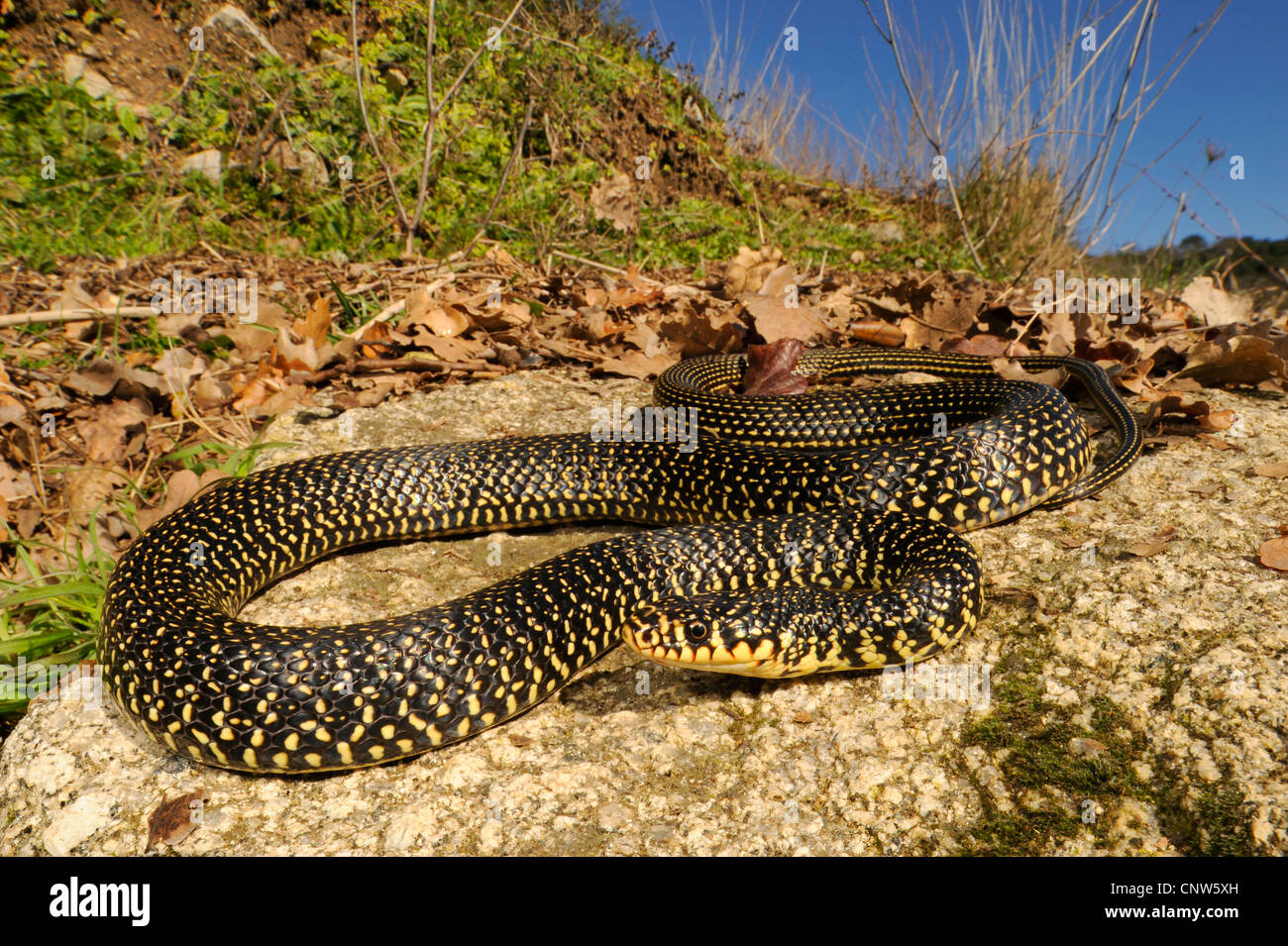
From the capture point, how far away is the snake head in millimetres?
3914

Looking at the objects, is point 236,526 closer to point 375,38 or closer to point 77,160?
point 77,160

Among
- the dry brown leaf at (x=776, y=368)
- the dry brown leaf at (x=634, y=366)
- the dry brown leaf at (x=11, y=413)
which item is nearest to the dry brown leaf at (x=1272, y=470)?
the dry brown leaf at (x=776, y=368)

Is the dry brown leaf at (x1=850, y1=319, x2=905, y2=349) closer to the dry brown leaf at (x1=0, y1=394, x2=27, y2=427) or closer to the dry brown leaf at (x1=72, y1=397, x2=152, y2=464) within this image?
the dry brown leaf at (x1=72, y1=397, x2=152, y2=464)

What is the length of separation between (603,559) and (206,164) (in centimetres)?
1157

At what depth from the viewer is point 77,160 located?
12328mm

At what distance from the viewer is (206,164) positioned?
41.8 ft

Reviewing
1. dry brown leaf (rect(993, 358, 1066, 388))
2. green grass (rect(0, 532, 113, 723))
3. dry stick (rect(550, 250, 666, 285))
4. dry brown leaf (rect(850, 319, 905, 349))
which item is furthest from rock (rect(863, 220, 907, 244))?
green grass (rect(0, 532, 113, 723))

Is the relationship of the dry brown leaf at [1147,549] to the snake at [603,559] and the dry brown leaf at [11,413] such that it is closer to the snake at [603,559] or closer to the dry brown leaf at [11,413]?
the snake at [603,559]

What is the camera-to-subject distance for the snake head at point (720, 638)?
3.91 metres

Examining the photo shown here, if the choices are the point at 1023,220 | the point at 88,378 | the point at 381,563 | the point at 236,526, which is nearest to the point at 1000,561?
the point at 381,563

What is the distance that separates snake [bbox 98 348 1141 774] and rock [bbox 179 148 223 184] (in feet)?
29.2

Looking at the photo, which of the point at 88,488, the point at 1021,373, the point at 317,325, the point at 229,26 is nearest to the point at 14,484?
the point at 88,488

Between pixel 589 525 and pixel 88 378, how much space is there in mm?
4704

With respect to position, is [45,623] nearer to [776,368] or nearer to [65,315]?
[65,315]
